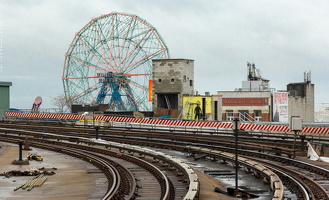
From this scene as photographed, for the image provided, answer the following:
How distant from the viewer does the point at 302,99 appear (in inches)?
3521

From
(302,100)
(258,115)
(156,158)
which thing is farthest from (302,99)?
(156,158)

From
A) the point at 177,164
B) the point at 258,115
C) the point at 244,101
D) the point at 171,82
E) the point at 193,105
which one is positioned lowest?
the point at 177,164

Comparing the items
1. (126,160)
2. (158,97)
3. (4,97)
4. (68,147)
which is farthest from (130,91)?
(126,160)

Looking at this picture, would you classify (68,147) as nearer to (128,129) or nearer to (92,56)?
(128,129)

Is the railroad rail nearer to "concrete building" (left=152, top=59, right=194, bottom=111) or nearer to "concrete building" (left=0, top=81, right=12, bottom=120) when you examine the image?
"concrete building" (left=0, top=81, right=12, bottom=120)

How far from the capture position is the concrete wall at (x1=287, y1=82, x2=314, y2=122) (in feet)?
289

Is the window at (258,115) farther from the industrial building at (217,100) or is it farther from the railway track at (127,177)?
the railway track at (127,177)

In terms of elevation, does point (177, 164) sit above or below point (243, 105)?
below

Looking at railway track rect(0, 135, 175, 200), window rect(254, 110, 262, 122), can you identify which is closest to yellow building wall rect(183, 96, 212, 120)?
window rect(254, 110, 262, 122)

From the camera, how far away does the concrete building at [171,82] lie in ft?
281

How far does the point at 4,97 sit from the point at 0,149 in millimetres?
46329

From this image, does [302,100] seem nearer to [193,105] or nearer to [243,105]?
[243,105]

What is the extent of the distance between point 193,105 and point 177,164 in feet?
171

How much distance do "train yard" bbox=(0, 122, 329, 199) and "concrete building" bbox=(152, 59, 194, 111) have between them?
3179 centimetres
